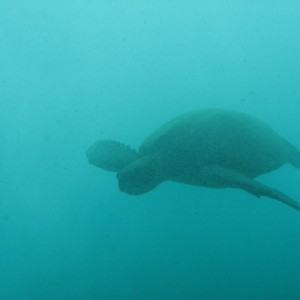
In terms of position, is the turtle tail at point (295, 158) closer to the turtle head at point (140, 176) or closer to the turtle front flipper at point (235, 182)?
the turtle front flipper at point (235, 182)

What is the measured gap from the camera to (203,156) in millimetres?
4055

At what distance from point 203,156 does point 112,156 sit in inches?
47.3

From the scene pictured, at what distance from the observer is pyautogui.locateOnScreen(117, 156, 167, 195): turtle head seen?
12.7 feet

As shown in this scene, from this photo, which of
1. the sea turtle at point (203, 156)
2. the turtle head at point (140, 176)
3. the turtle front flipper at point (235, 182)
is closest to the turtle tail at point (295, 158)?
the sea turtle at point (203, 156)

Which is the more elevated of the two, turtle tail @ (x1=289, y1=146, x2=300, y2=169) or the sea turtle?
the sea turtle

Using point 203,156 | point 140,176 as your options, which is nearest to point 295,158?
point 203,156

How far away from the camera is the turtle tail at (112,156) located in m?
4.56

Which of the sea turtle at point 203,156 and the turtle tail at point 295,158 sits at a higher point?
the sea turtle at point 203,156

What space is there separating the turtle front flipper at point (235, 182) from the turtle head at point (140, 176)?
18.5 inches

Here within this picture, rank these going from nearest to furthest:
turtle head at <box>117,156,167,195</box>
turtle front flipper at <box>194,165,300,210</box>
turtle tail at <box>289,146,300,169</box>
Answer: turtle front flipper at <box>194,165,300,210</box> → turtle head at <box>117,156,167,195</box> → turtle tail at <box>289,146,300,169</box>

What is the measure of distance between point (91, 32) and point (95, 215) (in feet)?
31.5

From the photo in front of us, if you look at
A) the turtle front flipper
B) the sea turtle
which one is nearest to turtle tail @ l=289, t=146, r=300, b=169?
the sea turtle

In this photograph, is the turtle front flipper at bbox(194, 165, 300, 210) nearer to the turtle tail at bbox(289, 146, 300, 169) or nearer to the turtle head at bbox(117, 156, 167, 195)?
the turtle head at bbox(117, 156, 167, 195)

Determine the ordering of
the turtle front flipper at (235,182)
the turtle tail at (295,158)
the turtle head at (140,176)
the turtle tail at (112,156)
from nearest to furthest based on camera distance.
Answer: the turtle front flipper at (235,182), the turtle head at (140,176), the turtle tail at (112,156), the turtle tail at (295,158)
